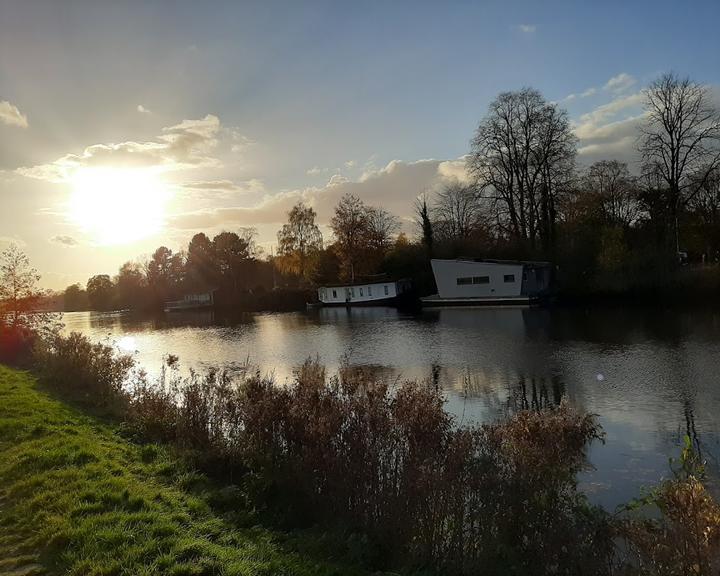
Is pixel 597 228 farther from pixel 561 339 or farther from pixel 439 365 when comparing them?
pixel 439 365

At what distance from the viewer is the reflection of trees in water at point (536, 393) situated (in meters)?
10.8

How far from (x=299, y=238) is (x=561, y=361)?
4752 centimetres

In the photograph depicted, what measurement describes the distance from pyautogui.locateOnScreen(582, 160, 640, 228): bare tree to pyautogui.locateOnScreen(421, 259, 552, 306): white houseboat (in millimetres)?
6377

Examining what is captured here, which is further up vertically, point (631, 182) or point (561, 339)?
point (631, 182)

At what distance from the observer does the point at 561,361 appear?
1542 cm

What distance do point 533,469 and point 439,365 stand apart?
10.8 metres

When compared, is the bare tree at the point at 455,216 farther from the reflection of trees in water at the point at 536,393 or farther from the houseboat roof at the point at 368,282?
the reflection of trees in water at the point at 536,393

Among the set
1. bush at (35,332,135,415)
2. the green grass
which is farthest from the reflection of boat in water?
the green grass

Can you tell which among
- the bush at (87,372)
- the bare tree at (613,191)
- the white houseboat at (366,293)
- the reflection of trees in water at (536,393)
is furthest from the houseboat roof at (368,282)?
the bush at (87,372)

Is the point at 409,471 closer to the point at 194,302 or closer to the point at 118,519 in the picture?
the point at 118,519

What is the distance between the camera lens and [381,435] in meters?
5.62

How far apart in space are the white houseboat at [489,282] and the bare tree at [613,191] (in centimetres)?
638

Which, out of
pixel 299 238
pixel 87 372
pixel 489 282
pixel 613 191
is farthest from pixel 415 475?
pixel 299 238

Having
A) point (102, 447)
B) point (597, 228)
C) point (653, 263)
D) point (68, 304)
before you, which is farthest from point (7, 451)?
point (68, 304)
